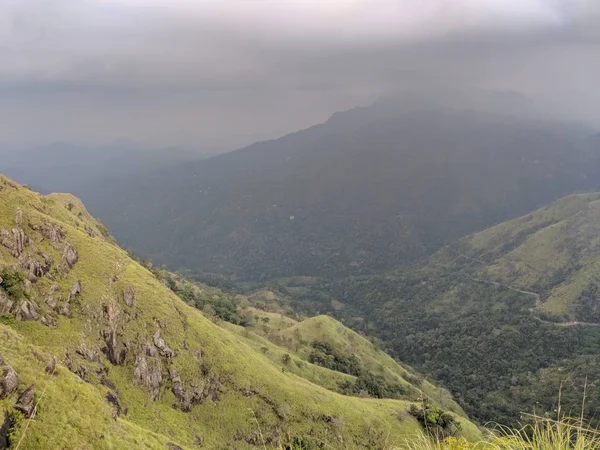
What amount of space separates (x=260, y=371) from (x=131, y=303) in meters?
23.7

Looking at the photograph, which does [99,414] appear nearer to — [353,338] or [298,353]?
[298,353]

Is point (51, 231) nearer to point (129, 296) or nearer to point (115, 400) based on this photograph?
point (129, 296)

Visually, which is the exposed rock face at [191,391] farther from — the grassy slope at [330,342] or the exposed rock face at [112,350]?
the grassy slope at [330,342]

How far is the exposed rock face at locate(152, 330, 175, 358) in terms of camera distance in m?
54.1

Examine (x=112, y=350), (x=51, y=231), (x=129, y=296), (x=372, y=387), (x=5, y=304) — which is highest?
(x=51, y=231)

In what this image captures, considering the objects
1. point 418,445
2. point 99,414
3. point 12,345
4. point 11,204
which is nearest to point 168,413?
point 99,414

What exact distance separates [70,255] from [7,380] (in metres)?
29.6

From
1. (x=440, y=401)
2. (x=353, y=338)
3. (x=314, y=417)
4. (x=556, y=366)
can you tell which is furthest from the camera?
(x=556, y=366)

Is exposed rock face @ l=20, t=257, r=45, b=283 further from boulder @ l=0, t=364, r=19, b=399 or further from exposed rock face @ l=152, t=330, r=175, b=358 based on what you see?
boulder @ l=0, t=364, r=19, b=399

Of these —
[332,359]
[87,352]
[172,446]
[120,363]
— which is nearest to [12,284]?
[87,352]

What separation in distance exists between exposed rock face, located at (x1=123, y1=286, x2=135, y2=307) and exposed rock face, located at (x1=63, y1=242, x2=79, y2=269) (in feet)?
25.0

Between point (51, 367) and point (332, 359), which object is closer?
point (51, 367)

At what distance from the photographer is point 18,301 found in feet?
135

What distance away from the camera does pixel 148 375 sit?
51.1 metres
